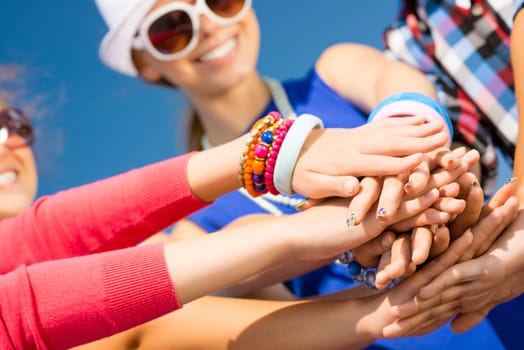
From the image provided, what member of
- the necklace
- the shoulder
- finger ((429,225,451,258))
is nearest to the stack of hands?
finger ((429,225,451,258))

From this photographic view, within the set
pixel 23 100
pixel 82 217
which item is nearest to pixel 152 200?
pixel 82 217

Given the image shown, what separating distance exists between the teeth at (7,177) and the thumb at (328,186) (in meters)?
0.71

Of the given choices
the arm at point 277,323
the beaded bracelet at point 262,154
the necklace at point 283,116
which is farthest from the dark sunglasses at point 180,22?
the arm at point 277,323

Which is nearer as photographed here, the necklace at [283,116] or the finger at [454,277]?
the finger at [454,277]

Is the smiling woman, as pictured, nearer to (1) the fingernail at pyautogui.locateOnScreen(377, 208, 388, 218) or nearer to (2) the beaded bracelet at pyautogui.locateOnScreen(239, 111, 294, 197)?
(2) the beaded bracelet at pyautogui.locateOnScreen(239, 111, 294, 197)

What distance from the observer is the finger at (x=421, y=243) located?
86 cm

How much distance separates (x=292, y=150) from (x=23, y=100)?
1064 millimetres

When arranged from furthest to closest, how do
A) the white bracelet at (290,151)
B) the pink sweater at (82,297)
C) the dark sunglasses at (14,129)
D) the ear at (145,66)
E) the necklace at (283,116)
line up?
the ear at (145,66), the dark sunglasses at (14,129), the necklace at (283,116), the white bracelet at (290,151), the pink sweater at (82,297)

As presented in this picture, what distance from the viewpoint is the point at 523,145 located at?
3.33 ft

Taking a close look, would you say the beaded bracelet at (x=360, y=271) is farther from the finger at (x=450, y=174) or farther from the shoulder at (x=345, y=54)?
the shoulder at (x=345, y=54)

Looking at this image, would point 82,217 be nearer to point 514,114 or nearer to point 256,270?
point 256,270

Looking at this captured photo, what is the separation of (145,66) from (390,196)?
879mm

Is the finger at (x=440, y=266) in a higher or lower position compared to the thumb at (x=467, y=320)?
higher

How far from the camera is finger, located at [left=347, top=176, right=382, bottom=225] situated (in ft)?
2.84
